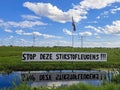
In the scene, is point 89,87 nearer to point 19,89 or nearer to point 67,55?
point 19,89

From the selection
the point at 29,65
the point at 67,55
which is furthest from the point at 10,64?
the point at 67,55

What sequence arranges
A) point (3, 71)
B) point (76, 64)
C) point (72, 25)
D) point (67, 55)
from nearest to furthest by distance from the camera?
point (3, 71) → point (67, 55) → point (76, 64) → point (72, 25)

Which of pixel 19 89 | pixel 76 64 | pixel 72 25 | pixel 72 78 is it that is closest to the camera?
pixel 19 89

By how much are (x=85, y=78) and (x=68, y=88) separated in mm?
15472

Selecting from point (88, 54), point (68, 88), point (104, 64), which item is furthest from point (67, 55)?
point (68, 88)

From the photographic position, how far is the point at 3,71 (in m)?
39.5

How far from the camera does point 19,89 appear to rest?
17.4 m

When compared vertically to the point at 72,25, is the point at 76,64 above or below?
below

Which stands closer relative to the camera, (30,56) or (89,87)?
(89,87)

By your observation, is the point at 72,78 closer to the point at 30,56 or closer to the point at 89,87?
the point at 30,56

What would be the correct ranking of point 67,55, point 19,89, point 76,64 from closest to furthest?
point 19,89
point 67,55
point 76,64

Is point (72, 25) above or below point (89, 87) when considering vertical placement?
above

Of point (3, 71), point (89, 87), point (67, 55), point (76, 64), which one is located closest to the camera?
point (89, 87)

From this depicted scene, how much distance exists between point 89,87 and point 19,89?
12.3ft
